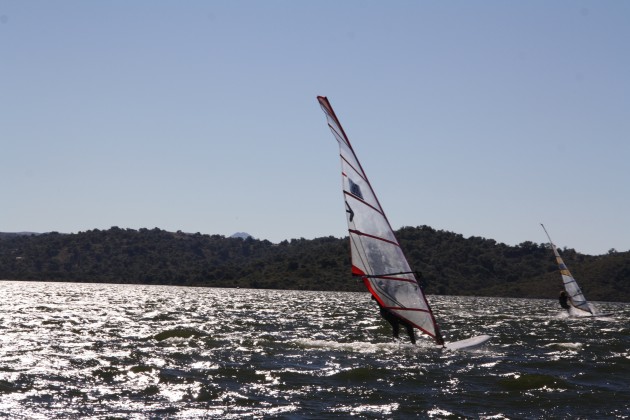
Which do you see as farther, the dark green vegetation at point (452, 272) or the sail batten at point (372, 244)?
the dark green vegetation at point (452, 272)

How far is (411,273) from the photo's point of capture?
2297 centimetres

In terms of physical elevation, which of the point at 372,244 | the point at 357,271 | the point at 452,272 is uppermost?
the point at 452,272

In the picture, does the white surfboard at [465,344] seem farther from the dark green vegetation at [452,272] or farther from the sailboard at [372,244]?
the dark green vegetation at [452,272]

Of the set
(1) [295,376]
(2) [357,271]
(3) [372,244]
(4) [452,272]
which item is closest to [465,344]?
(2) [357,271]

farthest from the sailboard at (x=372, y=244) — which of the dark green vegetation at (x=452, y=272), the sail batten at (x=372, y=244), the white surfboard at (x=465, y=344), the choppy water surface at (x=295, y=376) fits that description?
the dark green vegetation at (x=452, y=272)

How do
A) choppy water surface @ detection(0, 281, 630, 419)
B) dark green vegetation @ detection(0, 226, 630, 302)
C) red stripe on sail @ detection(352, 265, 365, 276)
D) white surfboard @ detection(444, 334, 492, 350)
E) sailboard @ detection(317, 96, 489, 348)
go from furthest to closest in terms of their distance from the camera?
1. dark green vegetation @ detection(0, 226, 630, 302)
2. white surfboard @ detection(444, 334, 492, 350)
3. red stripe on sail @ detection(352, 265, 365, 276)
4. sailboard @ detection(317, 96, 489, 348)
5. choppy water surface @ detection(0, 281, 630, 419)

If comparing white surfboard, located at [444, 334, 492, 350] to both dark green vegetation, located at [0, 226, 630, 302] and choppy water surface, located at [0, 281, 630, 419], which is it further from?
dark green vegetation, located at [0, 226, 630, 302]

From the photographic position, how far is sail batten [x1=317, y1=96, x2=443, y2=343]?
865 inches

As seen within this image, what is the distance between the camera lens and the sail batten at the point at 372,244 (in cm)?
2197

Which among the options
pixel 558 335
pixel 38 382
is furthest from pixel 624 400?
pixel 558 335

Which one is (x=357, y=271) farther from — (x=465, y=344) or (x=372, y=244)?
(x=465, y=344)

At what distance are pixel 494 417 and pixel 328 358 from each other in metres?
8.35

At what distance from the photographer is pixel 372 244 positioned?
22.6 meters

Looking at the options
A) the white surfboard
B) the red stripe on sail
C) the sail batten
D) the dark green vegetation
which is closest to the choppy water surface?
the white surfboard
